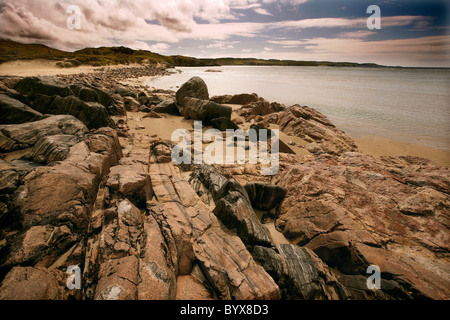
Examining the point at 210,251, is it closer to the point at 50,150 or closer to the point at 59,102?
the point at 50,150

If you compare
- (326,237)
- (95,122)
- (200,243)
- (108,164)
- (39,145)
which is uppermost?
(95,122)

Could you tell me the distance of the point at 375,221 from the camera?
13.3 feet

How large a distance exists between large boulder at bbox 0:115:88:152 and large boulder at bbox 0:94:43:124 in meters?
0.99

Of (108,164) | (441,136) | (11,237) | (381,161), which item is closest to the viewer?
(11,237)

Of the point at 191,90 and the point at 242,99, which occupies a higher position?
the point at 191,90

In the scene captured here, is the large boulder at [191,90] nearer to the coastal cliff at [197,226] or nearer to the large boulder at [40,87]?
the large boulder at [40,87]

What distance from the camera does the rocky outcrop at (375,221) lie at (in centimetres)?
317

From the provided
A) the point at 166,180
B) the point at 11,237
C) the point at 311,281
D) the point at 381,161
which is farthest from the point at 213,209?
the point at 381,161

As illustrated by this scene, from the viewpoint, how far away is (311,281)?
3.04m

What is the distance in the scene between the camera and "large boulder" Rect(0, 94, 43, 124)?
18.6 feet

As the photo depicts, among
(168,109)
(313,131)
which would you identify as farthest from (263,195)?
(168,109)

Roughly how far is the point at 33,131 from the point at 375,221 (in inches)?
358

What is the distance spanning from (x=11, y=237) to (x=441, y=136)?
63.7ft
